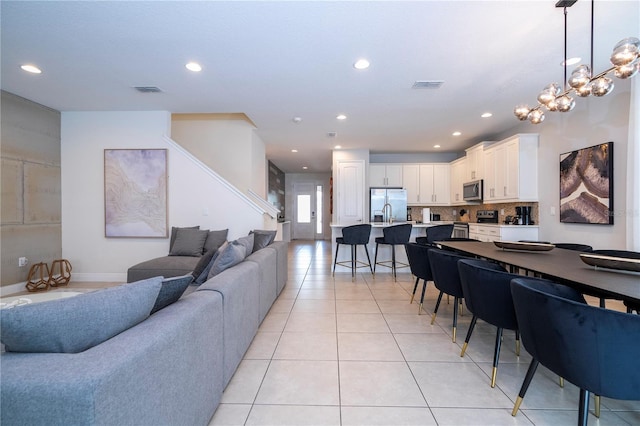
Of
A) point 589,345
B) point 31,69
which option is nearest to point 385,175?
point 589,345

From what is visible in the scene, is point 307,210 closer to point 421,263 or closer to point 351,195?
point 351,195

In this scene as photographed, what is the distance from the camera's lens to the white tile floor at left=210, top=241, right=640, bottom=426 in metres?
1.59

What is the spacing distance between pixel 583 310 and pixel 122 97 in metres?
5.09

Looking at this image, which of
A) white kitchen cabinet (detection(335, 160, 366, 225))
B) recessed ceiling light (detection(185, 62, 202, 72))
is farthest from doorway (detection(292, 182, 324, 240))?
recessed ceiling light (detection(185, 62, 202, 72))

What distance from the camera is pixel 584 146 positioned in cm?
370

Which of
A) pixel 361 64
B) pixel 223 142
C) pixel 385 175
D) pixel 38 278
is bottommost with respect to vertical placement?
pixel 38 278

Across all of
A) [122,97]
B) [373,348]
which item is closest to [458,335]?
[373,348]

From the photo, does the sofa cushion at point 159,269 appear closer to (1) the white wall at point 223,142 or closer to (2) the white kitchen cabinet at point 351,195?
(1) the white wall at point 223,142

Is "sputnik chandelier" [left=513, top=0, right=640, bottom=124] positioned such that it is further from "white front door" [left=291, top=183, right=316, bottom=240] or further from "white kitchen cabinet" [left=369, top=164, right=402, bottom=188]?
"white front door" [left=291, top=183, right=316, bottom=240]

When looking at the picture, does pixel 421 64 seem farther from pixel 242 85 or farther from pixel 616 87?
pixel 616 87

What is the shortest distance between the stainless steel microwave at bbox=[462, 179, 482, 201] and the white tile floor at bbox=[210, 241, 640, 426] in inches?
126

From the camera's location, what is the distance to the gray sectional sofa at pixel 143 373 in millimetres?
728

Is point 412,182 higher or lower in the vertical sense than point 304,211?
higher

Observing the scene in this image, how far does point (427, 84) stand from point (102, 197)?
5087 millimetres
